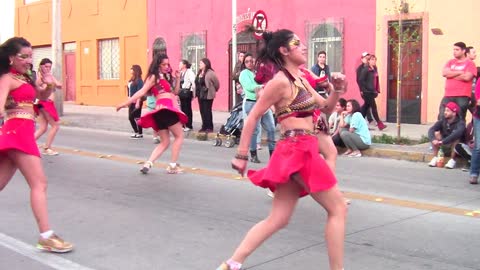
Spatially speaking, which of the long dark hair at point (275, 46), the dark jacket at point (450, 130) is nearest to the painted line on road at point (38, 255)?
the long dark hair at point (275, 46)

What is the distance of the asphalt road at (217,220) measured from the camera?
505 cm

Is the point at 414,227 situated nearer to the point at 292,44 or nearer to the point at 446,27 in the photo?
the point at 292,44

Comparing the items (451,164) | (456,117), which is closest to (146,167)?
(451,164)

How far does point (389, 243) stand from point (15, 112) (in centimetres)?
344

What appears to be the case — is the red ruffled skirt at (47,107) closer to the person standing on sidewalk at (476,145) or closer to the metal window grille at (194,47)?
the person standing on sidewalk at (476,145)

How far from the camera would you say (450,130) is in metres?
10.2

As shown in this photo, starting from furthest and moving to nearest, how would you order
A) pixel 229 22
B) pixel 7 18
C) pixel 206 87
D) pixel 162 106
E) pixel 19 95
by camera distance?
1. pixel 7 18
2. pixel 229 22
3. pixel 206 87
4. pixel 162 106
5. pixel 19 95

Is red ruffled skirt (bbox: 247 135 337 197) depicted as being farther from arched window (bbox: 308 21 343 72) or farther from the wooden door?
the wooden door

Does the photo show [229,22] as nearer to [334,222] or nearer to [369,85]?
[369,85]

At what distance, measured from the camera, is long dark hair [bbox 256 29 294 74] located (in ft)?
14.0

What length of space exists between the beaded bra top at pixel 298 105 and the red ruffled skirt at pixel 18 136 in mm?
2203

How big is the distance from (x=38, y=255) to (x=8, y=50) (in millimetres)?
1738

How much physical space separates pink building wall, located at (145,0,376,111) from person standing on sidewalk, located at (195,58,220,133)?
13.8ft

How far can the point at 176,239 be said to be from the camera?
18.6 ft
